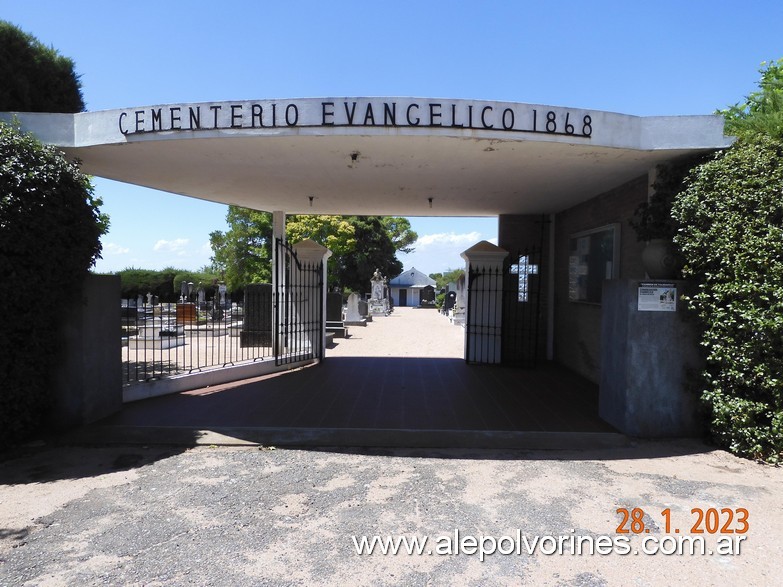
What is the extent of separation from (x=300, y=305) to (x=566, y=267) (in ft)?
16.9

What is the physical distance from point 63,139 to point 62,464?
340cm

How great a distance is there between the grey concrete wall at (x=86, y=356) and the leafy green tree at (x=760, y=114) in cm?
692

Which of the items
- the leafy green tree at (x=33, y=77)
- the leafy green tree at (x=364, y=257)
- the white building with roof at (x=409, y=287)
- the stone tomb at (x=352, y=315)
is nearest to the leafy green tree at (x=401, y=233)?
the white building with roof at (x=409, y=287)

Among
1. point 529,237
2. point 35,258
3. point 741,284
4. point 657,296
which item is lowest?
point 657,296

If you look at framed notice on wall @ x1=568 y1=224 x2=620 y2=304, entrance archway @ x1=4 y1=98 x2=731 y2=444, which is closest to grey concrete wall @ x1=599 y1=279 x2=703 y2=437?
entrance archway @ x1=4 y1=98 x2=731 y2=444

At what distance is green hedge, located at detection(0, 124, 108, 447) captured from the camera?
14.6 ft

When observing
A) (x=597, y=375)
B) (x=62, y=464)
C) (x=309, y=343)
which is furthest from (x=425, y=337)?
(x=62, y=464)

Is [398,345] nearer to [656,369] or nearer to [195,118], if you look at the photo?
[656,369]

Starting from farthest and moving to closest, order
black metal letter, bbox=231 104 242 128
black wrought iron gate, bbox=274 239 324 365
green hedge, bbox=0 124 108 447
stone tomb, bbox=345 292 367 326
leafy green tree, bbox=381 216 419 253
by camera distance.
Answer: leafy green tree, bbox=381 216 419 253
stone tomb, bbox=345 292 367 326
black wrought iron gate, bbox=274 239 324 365
black metal letter, bbox=231 104 242 128
green hedge, bbox=0 124 108 447

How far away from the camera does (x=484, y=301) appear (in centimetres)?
974

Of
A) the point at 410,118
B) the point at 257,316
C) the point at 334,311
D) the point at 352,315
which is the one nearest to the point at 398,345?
the point at 257,316

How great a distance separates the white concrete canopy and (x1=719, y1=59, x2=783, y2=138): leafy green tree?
0.18m

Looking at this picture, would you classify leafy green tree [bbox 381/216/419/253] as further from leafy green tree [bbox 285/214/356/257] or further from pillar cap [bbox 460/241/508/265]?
pillar cap [bbox 460/241/508/265]

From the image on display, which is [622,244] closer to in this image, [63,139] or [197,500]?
[197,500]
